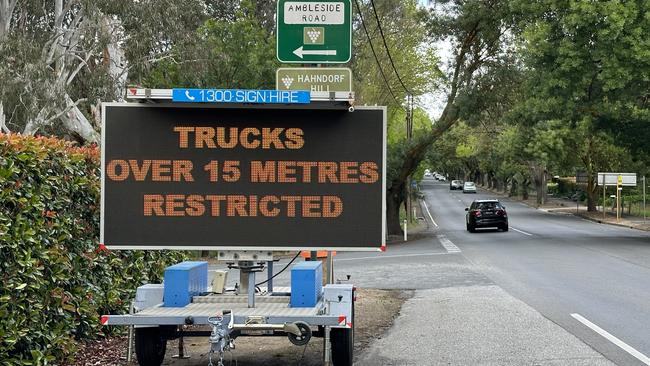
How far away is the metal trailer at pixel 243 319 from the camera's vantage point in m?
6.20

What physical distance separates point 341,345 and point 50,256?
2.71 m

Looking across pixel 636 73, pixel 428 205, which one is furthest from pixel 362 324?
pixel 428 205

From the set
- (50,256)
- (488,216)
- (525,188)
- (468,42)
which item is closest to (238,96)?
(50,256)

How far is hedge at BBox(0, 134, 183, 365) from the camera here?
6.23 metres

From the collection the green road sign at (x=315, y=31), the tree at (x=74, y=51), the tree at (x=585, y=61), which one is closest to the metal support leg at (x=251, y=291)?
the green road sign at (x=315, y=31)

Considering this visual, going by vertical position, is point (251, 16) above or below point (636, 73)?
Answer: above

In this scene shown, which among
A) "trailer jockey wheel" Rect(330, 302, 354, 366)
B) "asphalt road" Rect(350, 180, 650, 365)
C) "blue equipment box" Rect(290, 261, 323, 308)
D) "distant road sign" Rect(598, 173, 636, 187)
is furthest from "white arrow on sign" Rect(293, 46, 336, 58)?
"distant road sign" Rect(598, 173, 636, 187)

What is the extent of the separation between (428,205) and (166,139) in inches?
2628

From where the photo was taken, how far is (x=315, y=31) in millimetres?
10281

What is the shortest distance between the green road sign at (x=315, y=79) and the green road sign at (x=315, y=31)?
0.19 m

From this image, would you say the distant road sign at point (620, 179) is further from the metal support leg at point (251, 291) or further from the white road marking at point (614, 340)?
the metal support leg at point (251, 291)

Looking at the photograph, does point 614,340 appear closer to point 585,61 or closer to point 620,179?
point 585,61

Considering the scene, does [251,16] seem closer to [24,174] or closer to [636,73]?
[636,73]

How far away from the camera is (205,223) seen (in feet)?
21.7
